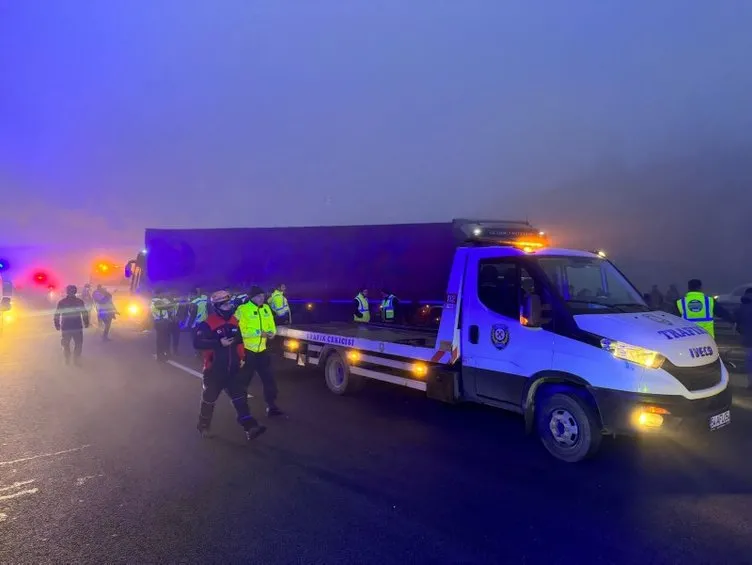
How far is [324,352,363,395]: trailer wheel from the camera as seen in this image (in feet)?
26.1

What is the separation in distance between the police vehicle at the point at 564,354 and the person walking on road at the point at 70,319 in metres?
8.44

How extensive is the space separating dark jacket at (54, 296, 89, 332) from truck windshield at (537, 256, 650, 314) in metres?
10.8

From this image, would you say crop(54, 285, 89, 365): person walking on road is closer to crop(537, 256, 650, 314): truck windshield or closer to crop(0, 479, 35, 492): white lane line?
crop(0, 479, 35, 492): white lane line

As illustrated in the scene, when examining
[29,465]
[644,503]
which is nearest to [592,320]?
[644,503]

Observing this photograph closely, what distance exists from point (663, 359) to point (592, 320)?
27.4 inches

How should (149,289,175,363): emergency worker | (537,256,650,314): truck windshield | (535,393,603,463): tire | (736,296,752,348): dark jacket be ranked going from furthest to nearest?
(149,289,175,363): emergency worker, (736,296,752,348): dark jacket, (537,256,650,314): truck windshield, (535,393,603,463): tire

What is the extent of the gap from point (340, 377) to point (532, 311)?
12.8 feet

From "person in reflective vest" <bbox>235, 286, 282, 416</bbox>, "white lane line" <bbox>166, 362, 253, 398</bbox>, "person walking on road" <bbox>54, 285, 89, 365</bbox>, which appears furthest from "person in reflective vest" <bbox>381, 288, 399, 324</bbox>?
"person walking on road" <bbox>54, 285, 89, 365</bbox>

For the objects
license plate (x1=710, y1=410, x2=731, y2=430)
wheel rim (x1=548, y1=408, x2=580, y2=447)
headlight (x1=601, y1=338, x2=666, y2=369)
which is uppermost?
headlight (x1=601, y1=338, x2=666, y2=369)

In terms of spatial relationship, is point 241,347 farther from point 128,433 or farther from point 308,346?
point 308,346

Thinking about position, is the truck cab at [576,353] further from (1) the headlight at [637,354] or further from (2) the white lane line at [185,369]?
(2) the white lane line at [185,369]

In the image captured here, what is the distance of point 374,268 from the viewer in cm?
1481

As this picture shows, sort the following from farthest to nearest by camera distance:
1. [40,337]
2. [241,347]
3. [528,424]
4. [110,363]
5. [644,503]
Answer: [40,337] < [110,363] < [241,347] < [528,424] < [644,503]

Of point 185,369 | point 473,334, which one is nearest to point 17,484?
point 473,334
